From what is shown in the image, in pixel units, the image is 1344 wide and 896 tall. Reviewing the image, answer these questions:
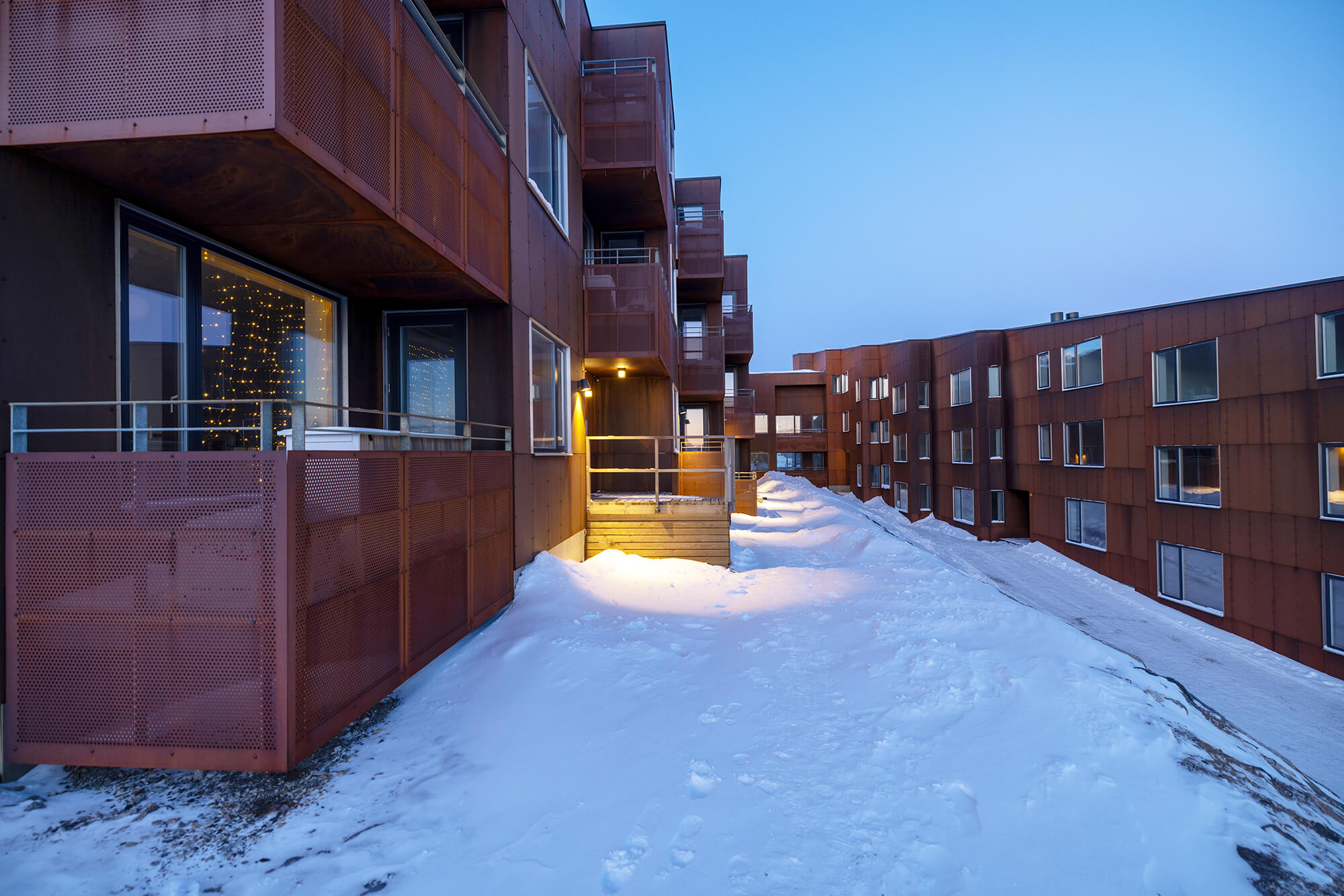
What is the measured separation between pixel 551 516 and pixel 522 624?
9.87 ft

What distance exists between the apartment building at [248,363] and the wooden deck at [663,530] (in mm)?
2895

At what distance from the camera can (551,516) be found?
397 inches

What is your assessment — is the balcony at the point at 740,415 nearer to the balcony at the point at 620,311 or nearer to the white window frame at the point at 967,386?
the white window frame at the point at 967,386

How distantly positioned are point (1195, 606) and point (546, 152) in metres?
20.4

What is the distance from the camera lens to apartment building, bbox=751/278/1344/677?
13039 mm

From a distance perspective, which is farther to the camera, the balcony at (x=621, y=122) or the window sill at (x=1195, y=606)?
the window sill at (x=1195, y=606)

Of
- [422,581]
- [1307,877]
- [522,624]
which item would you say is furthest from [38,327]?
[1307,877]

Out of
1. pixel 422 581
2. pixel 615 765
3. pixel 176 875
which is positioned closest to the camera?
pixel 176 875

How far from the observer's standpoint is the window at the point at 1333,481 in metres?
12.5

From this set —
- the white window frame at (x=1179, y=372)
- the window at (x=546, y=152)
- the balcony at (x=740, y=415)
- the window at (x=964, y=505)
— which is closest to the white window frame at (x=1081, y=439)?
the white window frame at (x=1179, y=372)

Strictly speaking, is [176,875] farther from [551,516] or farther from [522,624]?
[551,516]

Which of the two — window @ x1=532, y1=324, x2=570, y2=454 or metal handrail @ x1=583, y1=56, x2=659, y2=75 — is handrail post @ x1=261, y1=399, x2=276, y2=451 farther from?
metal handrail @ x1=583, y1=56, x2=659, y2=75

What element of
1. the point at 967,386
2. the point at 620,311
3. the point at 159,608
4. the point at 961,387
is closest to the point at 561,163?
the point at 620,311

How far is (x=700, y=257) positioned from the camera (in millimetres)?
23453
